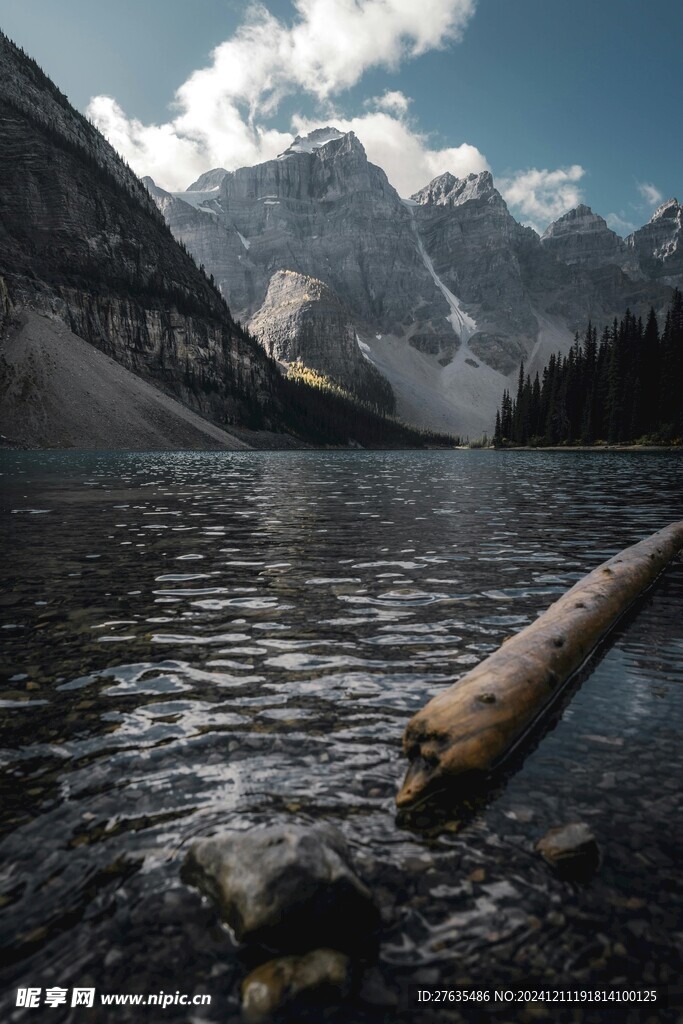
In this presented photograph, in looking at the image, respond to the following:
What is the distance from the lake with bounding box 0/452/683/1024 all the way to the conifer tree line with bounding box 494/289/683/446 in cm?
10182

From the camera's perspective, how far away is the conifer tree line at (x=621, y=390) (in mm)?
99125

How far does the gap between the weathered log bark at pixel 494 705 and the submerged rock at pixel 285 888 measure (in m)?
1.29

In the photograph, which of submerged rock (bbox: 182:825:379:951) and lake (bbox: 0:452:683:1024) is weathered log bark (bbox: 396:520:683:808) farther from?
submerged rock (bbox: 182:825:379:951)

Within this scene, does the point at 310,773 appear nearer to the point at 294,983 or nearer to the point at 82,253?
the point at 294,983

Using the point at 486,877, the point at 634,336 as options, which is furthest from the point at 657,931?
the point at 634,336

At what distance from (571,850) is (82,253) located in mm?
205798

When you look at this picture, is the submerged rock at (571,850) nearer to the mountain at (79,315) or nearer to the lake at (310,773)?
the lake at (310,773)

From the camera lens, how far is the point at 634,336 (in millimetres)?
116438

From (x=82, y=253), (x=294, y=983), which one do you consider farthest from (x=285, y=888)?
(x=82, y=253)

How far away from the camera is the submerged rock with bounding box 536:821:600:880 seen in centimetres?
398

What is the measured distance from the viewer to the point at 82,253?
174125 millimetres

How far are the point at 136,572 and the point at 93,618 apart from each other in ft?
11.6

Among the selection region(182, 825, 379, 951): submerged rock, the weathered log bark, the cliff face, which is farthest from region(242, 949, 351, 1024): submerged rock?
the cliff face

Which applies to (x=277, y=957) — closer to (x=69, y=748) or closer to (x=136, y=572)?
(x=69, y=748)
